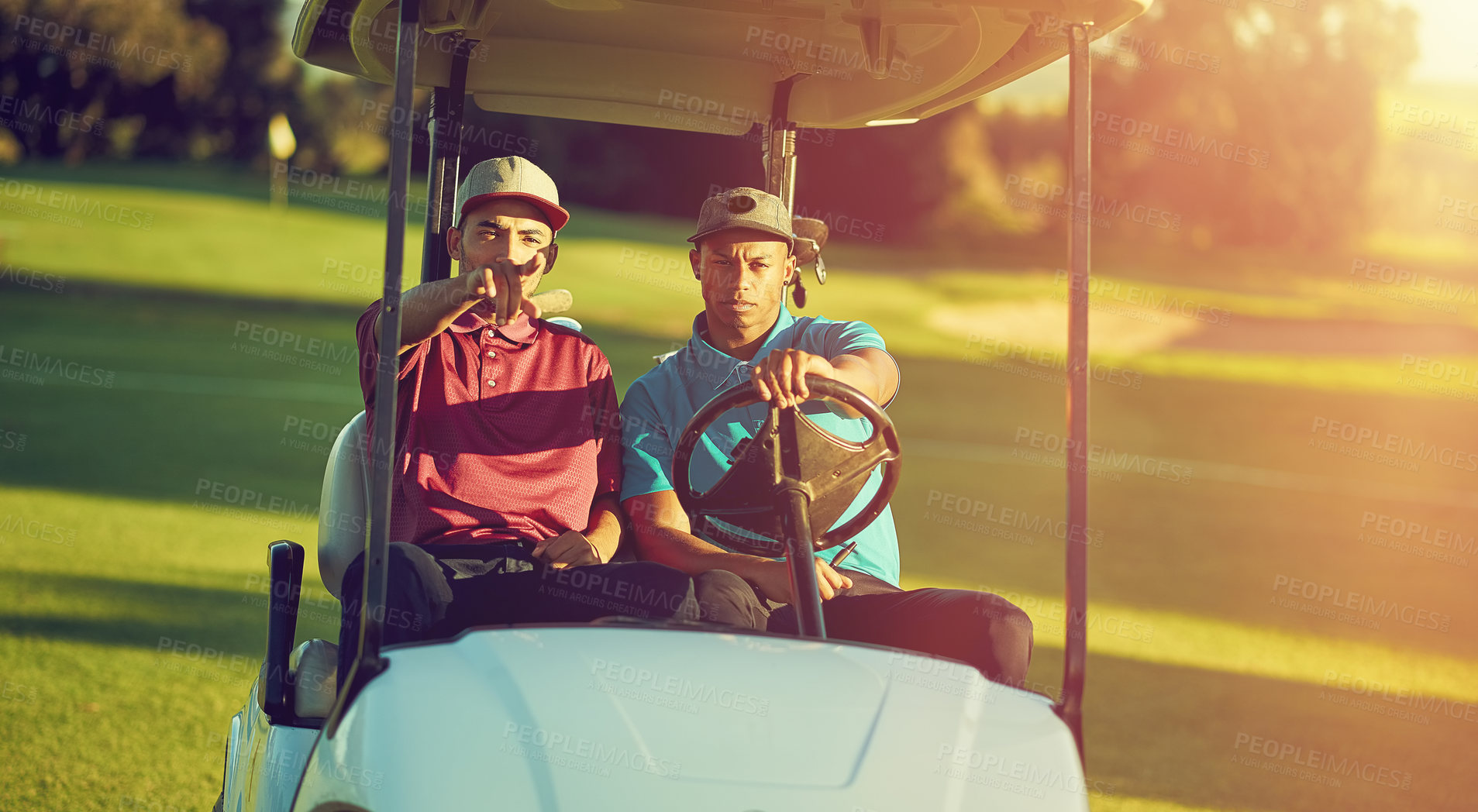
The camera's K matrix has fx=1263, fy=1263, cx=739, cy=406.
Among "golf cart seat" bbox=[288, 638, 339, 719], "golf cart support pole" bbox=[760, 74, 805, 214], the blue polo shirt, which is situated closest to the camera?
"golf cart seat" bbox=[288, 638, 339, 719]

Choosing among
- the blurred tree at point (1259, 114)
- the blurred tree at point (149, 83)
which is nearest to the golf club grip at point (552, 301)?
the blurred tree at point (1259, 114)

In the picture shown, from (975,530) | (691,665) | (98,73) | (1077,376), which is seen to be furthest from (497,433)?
(98,73)

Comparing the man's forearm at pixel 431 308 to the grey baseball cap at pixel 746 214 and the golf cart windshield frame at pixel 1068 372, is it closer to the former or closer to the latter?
the golf cart windshield frame at pixel 1068 372

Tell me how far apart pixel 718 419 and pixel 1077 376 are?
3.45 feet

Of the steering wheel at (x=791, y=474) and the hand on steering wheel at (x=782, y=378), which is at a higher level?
the hand on steering wheel at (x=782, y=378)

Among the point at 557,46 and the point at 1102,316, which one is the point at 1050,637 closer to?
the point at 557,46

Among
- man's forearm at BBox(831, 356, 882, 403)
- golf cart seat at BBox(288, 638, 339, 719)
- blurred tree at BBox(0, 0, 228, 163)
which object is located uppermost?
blurred tree at BBox(0, 0, 228, 163)

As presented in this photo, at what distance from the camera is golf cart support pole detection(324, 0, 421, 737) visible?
5.75 ft

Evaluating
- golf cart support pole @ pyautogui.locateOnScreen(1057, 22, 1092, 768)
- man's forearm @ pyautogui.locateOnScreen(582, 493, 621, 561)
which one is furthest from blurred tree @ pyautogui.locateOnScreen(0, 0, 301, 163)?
golf cart support pole @ pyautogui.locateOnScreen(1057, 22, 1092, 768)

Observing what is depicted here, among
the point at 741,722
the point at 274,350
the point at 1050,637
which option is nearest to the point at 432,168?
the point at 741,722

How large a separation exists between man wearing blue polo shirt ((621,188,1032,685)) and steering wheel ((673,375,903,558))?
0.22 feet

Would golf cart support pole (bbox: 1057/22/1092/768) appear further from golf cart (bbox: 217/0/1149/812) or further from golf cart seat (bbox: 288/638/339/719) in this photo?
golf cart seat (bbox: 288/638/339/719)

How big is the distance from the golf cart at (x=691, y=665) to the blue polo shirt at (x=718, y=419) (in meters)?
0.36

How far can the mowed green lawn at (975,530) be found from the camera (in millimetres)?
3949
